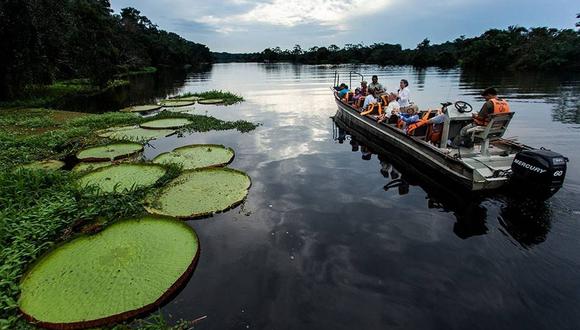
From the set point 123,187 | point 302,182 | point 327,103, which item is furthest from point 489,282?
point 327,103

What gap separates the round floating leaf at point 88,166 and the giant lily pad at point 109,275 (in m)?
3.93

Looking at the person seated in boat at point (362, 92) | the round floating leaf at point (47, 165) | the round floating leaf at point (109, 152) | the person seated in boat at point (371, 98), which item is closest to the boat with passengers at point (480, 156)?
the person seated in boat at point (371, 98)

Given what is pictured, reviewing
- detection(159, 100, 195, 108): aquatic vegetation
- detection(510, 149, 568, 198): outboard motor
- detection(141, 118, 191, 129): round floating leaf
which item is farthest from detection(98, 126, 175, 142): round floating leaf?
detection(510, 149, 568, 198): outboard motor

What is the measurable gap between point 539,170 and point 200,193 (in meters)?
7.31

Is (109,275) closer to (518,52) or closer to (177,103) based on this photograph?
(177,103)

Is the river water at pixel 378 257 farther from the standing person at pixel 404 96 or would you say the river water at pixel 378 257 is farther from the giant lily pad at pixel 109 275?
the standing person at pixel 404 96

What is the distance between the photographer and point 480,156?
8.12 meters

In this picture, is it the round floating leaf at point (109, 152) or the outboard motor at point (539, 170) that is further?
the round floating leaf at point (109, 152)

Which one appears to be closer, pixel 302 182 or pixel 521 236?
pixel 521 236

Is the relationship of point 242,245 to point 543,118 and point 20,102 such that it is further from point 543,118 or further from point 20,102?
point 20,102

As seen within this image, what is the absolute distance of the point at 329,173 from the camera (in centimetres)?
910

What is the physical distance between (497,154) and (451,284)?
5601 millimetres

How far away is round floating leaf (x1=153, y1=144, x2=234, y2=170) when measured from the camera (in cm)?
905

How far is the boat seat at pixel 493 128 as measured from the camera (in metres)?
7.51
